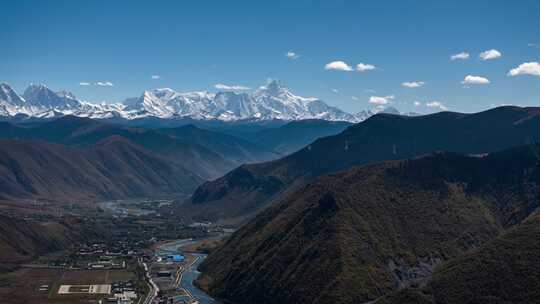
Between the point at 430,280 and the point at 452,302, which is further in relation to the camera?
the point at 430,280

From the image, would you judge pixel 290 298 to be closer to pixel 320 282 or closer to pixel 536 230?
pixel 320 282

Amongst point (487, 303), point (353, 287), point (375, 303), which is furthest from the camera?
point (353, 287)

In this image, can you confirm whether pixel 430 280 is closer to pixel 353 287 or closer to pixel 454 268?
pixel 454 268

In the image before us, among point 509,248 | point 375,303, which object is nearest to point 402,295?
point 375,303

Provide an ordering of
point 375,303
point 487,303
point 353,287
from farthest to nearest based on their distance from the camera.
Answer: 1. point 353,287
2. point 375,303
3. point 487,303

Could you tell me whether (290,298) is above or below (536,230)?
below

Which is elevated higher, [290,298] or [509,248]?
[509,248]

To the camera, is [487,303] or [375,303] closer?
[487,303]

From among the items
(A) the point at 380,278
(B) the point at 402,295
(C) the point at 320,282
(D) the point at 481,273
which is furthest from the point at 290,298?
(D) the point at 481,273

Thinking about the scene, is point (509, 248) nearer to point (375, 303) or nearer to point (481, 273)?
point (481, 273)
